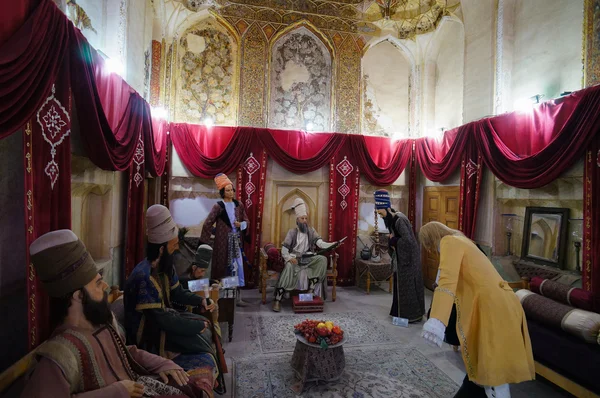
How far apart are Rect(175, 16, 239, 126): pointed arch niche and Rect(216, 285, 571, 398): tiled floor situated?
12.8 feet

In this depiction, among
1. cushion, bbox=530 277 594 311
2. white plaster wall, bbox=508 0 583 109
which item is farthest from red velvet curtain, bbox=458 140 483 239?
cushion, bbox=530 277 594 311

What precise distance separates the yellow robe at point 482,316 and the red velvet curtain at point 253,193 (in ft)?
15.1

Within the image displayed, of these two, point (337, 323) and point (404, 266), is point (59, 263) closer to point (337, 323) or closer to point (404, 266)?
point (337, 323)

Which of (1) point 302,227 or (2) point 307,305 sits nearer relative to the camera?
(2) point 307,305

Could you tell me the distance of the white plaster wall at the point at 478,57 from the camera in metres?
5.52

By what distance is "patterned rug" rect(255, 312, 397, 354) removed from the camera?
4223 millimetres

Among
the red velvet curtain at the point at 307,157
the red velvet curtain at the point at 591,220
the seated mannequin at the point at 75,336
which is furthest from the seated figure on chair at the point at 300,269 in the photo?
the seated mannequin at the point at 75,336

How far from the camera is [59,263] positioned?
1.59m

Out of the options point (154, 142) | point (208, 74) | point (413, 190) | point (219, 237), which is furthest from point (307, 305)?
point (208, 74)

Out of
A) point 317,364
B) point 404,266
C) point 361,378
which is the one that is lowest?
point 361,378

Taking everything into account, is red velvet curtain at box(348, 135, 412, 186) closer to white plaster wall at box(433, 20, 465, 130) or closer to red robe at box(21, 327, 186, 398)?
white plaster wall at box(433, 20, 465, 130)

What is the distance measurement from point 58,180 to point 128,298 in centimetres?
103

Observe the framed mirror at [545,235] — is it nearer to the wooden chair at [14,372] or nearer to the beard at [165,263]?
the beard at [165,263]

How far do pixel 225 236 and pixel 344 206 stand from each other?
289 centimetres
